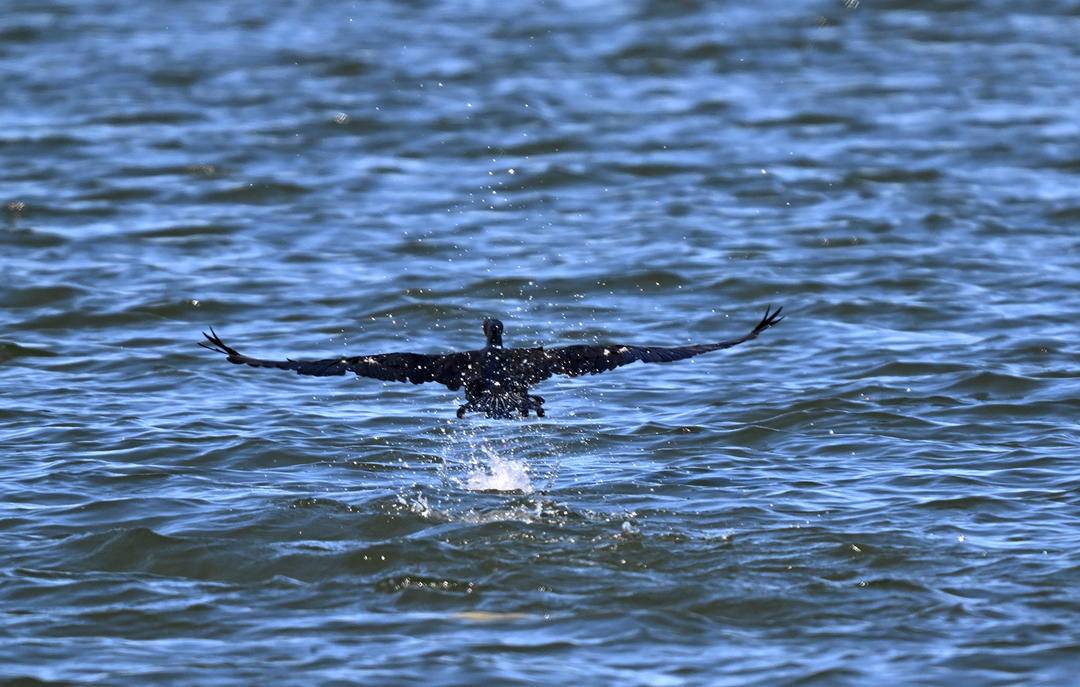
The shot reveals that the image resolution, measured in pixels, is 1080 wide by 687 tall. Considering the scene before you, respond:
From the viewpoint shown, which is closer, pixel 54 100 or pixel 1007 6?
pixel 54 100

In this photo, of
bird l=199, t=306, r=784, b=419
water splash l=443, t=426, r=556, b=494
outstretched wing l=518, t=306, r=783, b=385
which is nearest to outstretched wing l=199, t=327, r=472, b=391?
bird l=199, t=306, r=784, b=419

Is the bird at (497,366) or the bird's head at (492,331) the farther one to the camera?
the bird's head at (492,331)

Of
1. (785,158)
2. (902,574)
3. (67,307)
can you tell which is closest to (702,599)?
(902,574)

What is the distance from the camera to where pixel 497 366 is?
8.26 meters

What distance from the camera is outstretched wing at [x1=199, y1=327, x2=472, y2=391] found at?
7973 mm

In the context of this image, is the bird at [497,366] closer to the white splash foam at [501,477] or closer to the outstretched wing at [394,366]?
the outstretched wing at [394,366]

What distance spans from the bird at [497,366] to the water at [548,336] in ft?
2.26

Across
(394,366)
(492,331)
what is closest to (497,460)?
(492,331)

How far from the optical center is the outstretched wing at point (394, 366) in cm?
797

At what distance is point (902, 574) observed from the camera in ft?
25.8

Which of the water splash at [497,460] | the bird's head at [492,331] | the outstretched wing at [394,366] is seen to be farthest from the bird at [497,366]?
the water splash at [497,460]

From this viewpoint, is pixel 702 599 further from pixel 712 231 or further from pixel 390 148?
pixel 390 148

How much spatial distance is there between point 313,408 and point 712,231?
5.23m

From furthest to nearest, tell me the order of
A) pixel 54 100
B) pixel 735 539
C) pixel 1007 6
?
pixel 1007 6 → pixel 54 100 → pixel 735 539
